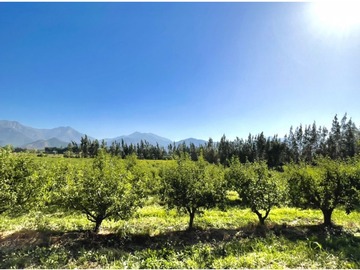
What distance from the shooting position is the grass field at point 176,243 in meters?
11.1

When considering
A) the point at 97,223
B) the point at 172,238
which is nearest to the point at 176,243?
the point at 172,238

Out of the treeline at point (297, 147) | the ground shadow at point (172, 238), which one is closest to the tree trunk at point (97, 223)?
the ground shadow at point (172, 238)

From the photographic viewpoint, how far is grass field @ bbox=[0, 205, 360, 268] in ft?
36.3

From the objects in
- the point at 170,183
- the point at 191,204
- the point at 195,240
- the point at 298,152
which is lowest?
the point at 195,240

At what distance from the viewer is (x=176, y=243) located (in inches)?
560

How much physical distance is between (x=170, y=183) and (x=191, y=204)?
7.22ft

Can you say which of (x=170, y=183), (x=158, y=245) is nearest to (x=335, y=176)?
(x=170, y=183)

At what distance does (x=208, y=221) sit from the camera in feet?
60.6

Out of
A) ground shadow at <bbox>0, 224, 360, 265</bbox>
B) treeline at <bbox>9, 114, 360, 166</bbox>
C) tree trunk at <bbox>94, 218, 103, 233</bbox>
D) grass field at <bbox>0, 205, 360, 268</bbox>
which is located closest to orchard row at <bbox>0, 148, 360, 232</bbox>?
tree trunk at <bbox>94, 218, 103, 233</bbox>

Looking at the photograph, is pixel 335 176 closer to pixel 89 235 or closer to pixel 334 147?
pixel 89 235

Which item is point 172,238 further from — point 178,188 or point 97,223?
point 97,223

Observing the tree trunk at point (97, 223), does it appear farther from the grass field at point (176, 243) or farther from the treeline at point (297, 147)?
the treeline at point (297, 147)

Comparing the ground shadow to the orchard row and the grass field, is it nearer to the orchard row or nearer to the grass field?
the grass field

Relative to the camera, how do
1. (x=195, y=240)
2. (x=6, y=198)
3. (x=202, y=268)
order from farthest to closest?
1. (x=195, y=240)
2. (x=6, y=198)
3. (x=202, y=268)
